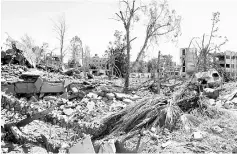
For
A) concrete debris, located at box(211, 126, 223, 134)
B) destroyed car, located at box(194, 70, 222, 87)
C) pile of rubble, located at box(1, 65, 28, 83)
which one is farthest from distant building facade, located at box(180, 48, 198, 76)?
pile of rubble, located at box(1, 65, 28, 83)

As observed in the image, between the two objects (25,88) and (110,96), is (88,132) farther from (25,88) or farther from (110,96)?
(25,88)

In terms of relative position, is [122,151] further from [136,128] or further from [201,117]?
[201,117]

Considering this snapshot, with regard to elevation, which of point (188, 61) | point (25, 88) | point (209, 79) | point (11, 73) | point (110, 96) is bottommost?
point (110, 96)

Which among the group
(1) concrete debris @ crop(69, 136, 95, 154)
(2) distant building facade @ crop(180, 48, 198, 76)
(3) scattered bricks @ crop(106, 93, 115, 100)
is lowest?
(1) concrete debris @ crop(69, 136, 95, 154)

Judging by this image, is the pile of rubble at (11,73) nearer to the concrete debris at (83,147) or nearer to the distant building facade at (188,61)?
the concrete debris at (83,147)

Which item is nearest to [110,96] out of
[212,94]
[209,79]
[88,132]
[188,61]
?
[88,132]

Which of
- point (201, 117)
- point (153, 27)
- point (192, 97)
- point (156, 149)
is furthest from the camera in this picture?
point (153, 27)

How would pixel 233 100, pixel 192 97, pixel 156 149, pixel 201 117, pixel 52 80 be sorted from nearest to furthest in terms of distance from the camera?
1. pixel 156 149
2. pixel 201 117
3. pixel 192 97
4. pixel 233 100
5. pixel 52 80

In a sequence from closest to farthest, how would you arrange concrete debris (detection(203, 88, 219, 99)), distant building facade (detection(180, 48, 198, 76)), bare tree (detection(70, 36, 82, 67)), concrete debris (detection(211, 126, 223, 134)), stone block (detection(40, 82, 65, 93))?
concrete debris (detection(211, 126, 223, 134))
stone block (detection(40, 82, 65, 93))
concrete debris (detection(203, 88, 219, 99))
distant building facade (detection(180, 48, 198, 76))
bare tree (detection(70, 36, 82, 67))

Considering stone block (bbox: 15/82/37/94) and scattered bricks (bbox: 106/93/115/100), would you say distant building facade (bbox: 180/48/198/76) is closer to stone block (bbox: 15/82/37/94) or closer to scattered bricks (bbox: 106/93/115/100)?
scattered bricks (bbox: 106/93/115/100)

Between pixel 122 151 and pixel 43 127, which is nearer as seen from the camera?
pixel 122 151

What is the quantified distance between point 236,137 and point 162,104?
1.52 m

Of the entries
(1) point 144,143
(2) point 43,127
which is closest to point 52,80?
(2) point 43,127

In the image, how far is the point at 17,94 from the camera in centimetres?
704
